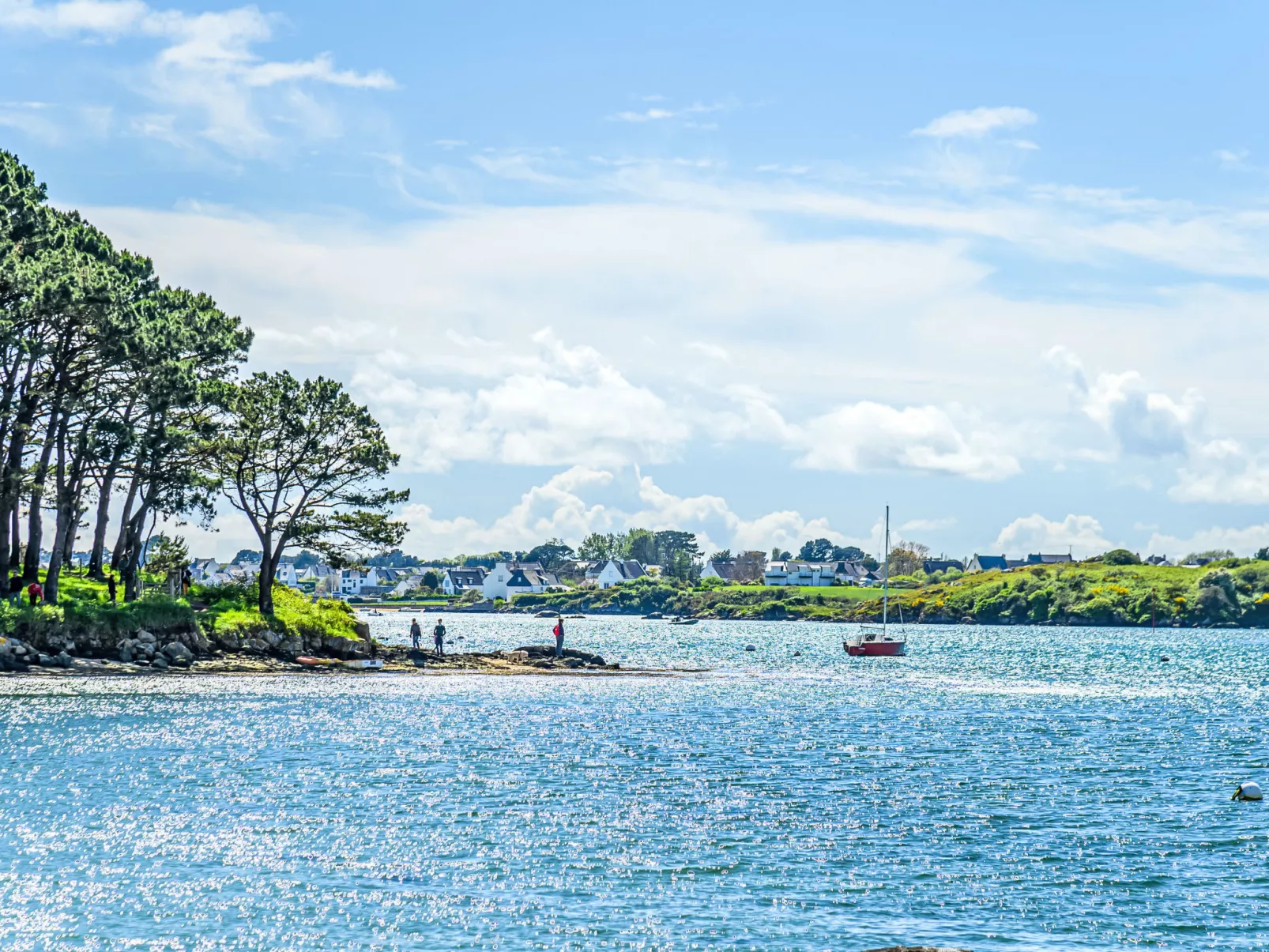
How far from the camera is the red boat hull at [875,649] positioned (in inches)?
4577

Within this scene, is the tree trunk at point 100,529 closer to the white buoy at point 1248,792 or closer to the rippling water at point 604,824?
the rippling water at point 604,824

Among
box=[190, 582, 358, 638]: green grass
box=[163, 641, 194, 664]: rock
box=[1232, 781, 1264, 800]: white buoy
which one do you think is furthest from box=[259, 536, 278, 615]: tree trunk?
box=[1232, 781, 1264, 800]: white buoy

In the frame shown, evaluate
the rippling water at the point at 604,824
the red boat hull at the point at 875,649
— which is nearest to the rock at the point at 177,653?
the rippling water at the point at 604,824

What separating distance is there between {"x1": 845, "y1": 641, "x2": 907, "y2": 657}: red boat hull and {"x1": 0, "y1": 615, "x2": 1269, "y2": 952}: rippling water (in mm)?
55641

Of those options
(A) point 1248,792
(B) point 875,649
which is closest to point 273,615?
(A) point 1248,792

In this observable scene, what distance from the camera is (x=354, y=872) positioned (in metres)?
24.1

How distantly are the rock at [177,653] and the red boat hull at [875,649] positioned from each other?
64057 mm

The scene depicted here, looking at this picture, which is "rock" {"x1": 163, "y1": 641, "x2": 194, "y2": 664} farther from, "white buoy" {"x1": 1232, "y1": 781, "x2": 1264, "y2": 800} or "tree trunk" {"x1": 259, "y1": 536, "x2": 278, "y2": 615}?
"white buoy" {"x1": 1232, "y1": 781, "x2": 1264, "y2": 800}

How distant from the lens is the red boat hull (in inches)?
4577

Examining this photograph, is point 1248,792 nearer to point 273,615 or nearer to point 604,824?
point 604,824

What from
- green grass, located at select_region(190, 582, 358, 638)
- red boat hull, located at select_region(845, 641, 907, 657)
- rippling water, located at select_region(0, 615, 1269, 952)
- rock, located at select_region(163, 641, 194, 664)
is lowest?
red boat hull, located at select_region(845, 641, 907, 657)

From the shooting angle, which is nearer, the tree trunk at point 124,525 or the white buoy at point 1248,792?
the white buoy at point 1248,792

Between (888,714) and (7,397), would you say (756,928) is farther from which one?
(7,397)

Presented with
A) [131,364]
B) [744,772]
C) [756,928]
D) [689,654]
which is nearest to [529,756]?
[744,772]
